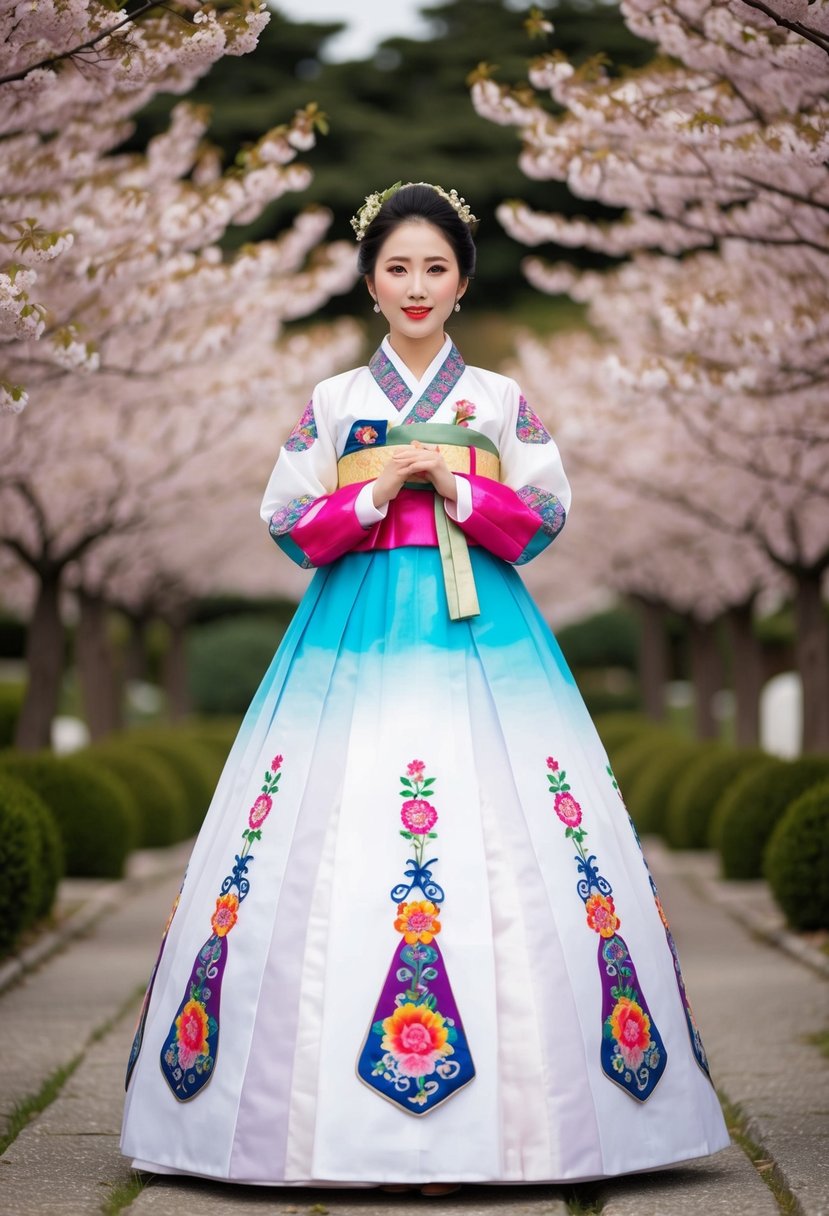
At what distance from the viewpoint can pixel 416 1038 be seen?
3.60 m

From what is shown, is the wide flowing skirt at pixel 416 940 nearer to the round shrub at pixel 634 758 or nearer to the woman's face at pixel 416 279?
the woman's face at pixel 416 279

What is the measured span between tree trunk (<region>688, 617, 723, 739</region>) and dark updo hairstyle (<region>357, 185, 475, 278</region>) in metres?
14.4

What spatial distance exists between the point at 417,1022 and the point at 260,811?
64 cm

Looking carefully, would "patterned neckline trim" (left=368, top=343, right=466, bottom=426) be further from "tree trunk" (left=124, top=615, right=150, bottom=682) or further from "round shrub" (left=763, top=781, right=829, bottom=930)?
"tree trunk" (left=124, top=615, right=150, bottom=682)

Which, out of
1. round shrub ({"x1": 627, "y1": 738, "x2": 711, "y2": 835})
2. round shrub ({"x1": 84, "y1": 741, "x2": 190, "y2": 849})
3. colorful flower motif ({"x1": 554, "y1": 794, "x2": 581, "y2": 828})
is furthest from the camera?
round shrub ({"x1": 627, "y1": 738, "x2": 711, "y2": 835})

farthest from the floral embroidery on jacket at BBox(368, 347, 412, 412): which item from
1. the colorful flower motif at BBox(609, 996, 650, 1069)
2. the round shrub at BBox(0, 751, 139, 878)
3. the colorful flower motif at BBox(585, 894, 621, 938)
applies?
the round shrub at BBox(0, 751, 139, 878)

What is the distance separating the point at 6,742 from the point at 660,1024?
1450 centimetres

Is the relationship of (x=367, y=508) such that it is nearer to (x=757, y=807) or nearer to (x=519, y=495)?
(x=519, y=495)

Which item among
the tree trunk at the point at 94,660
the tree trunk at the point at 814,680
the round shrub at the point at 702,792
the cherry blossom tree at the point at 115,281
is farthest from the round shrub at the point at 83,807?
the tree trunk at the point at 814,680

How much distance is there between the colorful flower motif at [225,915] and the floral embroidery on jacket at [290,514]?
0.94 meters

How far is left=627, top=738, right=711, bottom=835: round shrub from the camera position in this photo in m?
15.3

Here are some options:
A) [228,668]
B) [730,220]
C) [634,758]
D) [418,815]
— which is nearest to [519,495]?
[418,815]

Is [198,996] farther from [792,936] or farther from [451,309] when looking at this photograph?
[792,936]

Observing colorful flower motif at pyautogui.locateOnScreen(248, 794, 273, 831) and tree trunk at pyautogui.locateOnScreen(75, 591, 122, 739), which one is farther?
tree trunk at pyautogui.locateOnScreen(75, 591, 122, 739)
